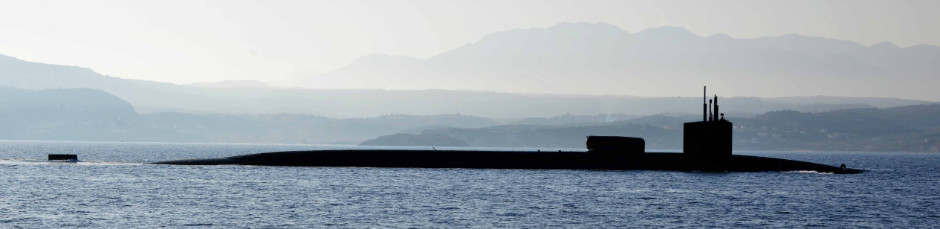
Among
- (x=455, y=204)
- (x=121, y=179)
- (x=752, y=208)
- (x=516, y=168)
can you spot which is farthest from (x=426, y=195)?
(x=516, y=168)

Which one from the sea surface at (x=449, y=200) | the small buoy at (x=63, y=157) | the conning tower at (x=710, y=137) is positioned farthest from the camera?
the small buoy at (x=63, y=157)

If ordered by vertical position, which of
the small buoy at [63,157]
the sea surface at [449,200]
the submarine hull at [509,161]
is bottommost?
the sea surface at [449,200]

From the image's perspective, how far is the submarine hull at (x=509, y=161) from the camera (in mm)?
83875

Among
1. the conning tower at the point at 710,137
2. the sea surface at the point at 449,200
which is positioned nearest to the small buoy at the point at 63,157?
the sea surface at the point at 449,200

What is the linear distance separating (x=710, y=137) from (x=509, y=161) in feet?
66.2

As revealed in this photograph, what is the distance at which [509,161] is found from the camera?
91.2 meters

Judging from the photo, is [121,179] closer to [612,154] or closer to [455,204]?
[455,204]

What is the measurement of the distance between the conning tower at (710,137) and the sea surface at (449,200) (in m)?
1.89

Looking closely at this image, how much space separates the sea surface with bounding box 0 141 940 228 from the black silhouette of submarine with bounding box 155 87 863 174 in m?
2.02

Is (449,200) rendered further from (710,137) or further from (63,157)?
(63,157)

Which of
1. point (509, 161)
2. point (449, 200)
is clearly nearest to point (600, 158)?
point (509, 161)

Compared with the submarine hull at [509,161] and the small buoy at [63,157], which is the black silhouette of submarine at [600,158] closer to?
the submarine hull at [509,161]

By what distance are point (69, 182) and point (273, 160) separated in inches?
967

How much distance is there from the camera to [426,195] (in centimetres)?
6003
